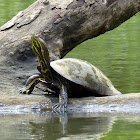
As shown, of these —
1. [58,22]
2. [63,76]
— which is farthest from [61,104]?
[58,22]

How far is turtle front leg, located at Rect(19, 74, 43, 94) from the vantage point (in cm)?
431

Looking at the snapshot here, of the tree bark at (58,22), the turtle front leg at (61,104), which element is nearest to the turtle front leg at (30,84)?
the turtle front leg at (61,104)

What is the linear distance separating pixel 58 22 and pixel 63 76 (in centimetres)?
103

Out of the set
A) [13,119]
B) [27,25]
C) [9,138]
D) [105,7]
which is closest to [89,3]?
[105,7]

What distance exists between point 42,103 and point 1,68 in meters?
0.88

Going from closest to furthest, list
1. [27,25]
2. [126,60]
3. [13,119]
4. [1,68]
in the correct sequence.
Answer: [13,119] < [1,68] < [27,25] < [126,60]

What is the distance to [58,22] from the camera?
201 inches

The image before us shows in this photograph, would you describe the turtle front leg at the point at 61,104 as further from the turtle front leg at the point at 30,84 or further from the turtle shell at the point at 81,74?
the turtle front leg at the point at 30,84

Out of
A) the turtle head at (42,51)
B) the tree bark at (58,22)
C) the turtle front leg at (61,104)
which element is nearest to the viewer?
the turtle front leg at (61,104)

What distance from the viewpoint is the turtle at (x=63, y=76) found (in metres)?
4.29

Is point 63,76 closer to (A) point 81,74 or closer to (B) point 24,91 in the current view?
(A) point 81,74

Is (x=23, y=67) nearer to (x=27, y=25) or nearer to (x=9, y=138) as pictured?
(x=27, y=25)

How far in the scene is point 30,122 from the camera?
11.6 feet

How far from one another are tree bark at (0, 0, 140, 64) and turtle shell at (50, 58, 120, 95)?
659 mm
